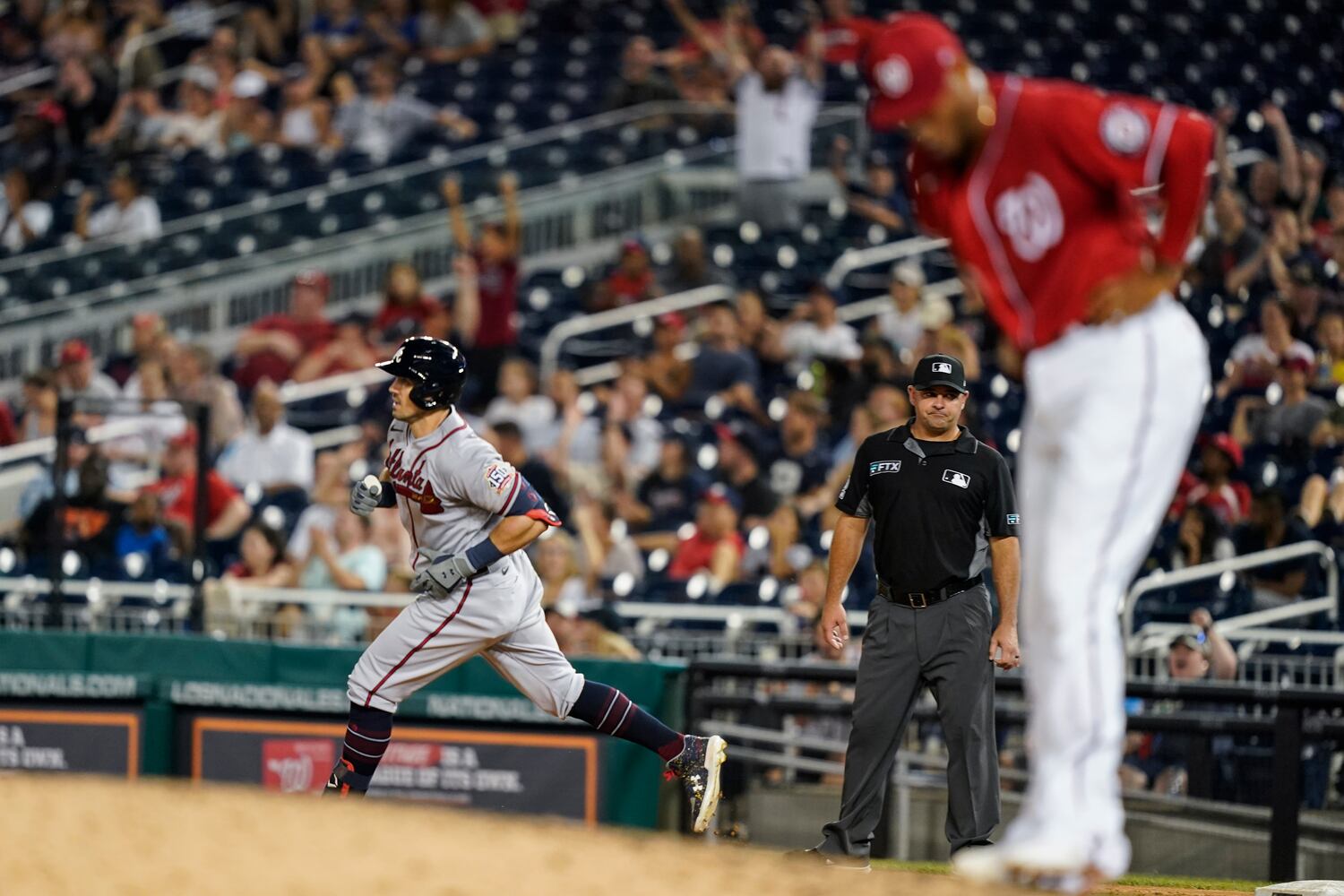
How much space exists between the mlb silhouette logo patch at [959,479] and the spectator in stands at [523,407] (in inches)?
251

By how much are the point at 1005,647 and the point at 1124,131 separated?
8.30ft

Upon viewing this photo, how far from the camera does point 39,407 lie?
44.8 ft

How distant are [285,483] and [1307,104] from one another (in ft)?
30.3

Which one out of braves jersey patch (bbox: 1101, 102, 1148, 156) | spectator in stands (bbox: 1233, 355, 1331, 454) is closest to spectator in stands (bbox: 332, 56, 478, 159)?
spectator in stands (bbox: 1233, 355, 1331, 454)

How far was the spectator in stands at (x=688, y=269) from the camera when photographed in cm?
1536

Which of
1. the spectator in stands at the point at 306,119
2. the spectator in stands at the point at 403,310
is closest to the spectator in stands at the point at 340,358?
the spectator in stands at the point at 403,310

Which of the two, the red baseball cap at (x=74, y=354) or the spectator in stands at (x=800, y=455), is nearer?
the spectator in stands at (x=800, y=455)

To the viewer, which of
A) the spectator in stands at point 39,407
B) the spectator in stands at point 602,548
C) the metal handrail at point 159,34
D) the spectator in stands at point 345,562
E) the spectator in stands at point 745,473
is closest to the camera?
the spectator in stands at point 345,562

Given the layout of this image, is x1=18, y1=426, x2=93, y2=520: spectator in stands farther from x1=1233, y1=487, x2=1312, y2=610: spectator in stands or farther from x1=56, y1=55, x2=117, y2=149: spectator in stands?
x1=1233, y1=487, x2=1312, y2=610: spectator in stands

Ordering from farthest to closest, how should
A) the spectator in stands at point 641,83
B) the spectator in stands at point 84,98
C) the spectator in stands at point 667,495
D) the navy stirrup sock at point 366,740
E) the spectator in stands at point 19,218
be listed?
the spectator in stands at point 84,98 < the spectator in stands at point 641,83 < the spectator in stands at point 19,218 < the spectator in stands at point 667,495 < the navy stirrup sock at point 366,740

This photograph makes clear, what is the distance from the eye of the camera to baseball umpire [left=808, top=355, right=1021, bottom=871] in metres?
6.88

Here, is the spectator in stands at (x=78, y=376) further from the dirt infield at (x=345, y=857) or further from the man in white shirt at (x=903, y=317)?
the dirt infield at (x=345, y=857)

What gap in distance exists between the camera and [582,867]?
4.80 meters

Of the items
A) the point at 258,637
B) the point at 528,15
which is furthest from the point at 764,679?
the point at 528,15
